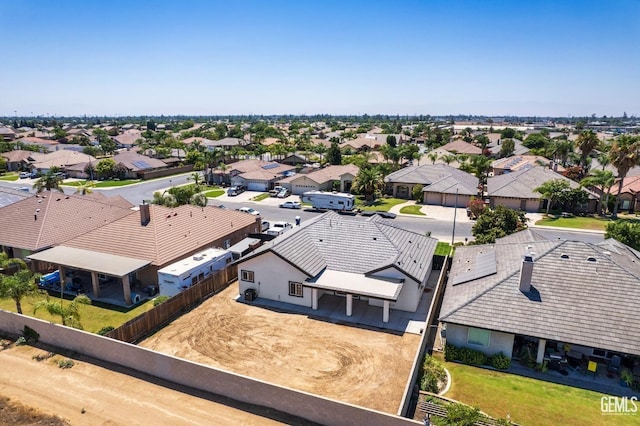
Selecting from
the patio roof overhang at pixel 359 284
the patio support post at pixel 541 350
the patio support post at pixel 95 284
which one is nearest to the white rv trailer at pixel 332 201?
the patio roof overhang at pixel 359 284

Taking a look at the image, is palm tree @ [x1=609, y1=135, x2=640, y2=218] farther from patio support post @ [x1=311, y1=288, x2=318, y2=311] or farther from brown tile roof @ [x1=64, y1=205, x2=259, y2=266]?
brown tile roof @ [x1=64, y1=205, x2=259, y2=266]

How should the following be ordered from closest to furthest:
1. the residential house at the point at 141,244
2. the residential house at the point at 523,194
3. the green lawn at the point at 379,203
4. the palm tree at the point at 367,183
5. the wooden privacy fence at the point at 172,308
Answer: the wooden privacy fence at the point at 172,308
the residential house at the point at 141,244
the residential house at the point at 523,194
the green lawn at the point at 379,203
the palm tree at the point at 367,183

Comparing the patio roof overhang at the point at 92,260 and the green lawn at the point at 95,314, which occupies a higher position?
the patio roof overhang at the point at 92,260

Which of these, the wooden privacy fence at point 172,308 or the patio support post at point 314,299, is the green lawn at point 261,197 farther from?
the patio support post at point 314,299

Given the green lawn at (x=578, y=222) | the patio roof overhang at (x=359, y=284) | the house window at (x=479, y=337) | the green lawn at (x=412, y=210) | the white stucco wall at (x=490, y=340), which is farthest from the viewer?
the green lawn at (x=412, y=210)

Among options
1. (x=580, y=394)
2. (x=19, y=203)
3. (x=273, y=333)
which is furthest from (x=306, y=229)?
(x=19, y=203)

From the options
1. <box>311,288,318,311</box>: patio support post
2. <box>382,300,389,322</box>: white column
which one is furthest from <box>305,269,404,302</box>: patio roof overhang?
<box>311,288,318,311</box>: patio support post

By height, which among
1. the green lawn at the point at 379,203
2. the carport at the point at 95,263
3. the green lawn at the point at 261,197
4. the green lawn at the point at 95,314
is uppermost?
the carport at the point at 95,263

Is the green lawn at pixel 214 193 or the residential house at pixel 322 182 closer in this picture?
the residential house at pixel 322 182
